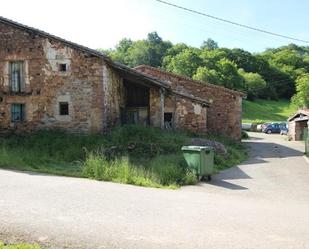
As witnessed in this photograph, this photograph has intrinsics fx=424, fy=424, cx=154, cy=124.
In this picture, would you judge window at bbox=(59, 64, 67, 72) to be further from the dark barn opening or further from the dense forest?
the dense forest

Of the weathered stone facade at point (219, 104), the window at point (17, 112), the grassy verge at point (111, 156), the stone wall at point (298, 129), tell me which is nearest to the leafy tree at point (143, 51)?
the stone wall at point (298, 129)

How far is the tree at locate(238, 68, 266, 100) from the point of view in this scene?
3351 inches

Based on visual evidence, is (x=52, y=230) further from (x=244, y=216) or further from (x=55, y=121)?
(x=55, y=121)

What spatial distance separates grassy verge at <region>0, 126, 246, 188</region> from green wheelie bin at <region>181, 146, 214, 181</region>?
31 cm

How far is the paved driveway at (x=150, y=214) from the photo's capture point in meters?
6.73

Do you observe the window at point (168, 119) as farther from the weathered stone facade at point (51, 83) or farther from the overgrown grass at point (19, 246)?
the overgrown grass at point (19, 246)

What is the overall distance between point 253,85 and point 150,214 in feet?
265

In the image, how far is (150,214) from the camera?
8.49 metres

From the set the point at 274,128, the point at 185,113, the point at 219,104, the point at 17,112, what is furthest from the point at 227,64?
the point at 17,112

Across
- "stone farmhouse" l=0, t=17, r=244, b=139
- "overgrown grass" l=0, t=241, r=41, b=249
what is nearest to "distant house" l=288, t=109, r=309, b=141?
"stone farmhouse" l=0, t=17, r=244, b=139

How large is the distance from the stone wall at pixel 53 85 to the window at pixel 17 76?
0.68ft

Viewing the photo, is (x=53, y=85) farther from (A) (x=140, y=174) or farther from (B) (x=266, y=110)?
(B) (x=266, y=110)

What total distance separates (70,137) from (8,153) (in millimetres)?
4194

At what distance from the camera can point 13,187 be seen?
1077 cm
